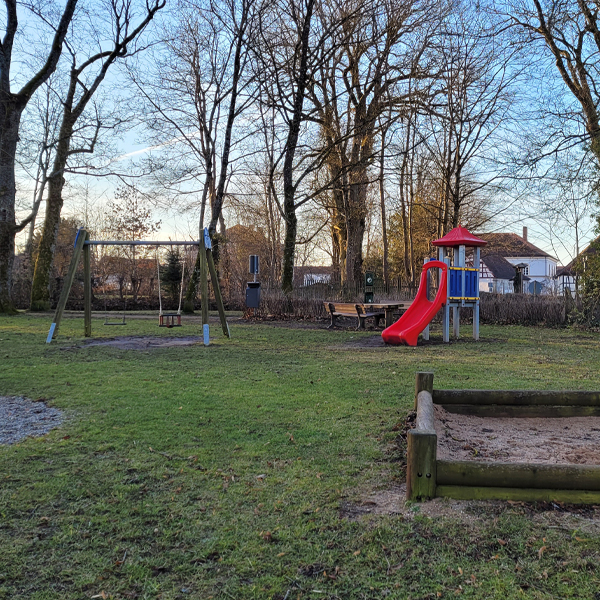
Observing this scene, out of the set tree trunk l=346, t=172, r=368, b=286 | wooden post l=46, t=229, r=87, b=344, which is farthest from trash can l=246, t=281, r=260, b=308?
wooden post l=46, t=229, r=87, b=344

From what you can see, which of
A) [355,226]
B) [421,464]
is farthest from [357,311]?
[421,464]

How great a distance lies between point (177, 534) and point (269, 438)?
1739mm

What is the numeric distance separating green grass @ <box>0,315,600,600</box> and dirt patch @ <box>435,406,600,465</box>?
0.45m

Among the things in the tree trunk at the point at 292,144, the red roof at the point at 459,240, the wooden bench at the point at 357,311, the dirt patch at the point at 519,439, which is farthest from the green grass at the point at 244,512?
the tree trunk at the point at 292,144

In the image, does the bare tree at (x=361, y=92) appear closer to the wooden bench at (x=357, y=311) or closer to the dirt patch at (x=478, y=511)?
the wooden bench at (x=357, y=311)

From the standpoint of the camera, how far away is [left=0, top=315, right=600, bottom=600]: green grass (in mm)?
2434

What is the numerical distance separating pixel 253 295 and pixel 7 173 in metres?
9.22

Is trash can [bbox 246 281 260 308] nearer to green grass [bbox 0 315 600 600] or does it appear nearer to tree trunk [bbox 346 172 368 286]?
tree trunk [bbox 346 172 368 286]

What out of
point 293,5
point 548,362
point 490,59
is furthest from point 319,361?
point 490,59

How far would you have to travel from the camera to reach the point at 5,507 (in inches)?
127

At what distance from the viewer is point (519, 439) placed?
422cm

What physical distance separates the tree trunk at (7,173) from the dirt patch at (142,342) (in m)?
9.08

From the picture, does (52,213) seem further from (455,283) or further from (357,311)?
(455,283)

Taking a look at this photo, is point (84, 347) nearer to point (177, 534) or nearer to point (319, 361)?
point (319, 361)
